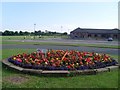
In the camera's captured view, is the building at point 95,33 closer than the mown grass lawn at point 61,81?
No

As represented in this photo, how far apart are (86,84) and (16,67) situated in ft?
11.0

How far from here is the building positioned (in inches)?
4038

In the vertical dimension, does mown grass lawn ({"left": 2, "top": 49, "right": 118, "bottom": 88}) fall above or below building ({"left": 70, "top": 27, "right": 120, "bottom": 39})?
below

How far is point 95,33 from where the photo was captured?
105438mm

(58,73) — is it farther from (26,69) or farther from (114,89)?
(114,89)

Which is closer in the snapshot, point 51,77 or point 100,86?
point 100,86

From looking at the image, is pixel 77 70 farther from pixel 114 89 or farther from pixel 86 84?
pixel 114 89

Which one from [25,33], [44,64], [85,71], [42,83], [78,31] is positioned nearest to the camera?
[42,83]

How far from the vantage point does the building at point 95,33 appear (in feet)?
337

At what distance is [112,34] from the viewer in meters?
102

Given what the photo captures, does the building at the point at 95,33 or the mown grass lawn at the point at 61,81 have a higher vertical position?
the building at the point at 95,33

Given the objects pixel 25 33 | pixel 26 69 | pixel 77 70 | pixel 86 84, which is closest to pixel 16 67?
pixel 26 69

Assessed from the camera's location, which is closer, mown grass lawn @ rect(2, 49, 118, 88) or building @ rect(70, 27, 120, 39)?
mown grass lawn @ rect(2, 49, 118, 88)

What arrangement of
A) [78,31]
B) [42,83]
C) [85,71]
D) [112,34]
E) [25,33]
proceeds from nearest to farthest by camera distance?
[42,83]
[85,71]
[112,34]
[78,31]
[25,33]
